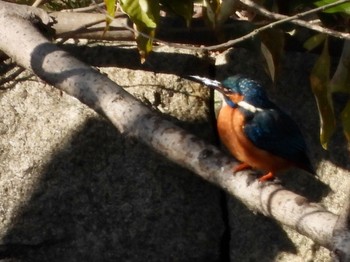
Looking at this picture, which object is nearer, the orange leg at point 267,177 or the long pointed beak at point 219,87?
the orange leg at point 267,177

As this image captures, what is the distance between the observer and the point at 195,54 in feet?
17.9

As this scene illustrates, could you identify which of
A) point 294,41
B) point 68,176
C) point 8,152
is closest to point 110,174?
point 68,176

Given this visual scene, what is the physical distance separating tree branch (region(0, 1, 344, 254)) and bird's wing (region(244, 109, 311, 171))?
1.78ft

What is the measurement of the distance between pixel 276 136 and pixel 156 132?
770 millimetres

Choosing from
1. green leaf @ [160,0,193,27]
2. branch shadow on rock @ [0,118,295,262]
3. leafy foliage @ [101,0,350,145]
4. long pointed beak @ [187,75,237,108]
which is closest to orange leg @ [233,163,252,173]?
leafy foliage @ [101,0,350,145]

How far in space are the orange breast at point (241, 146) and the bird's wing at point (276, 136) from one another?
0.08ft

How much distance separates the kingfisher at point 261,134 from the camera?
4898 millimetres

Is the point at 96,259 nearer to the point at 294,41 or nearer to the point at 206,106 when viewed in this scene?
the point at 206,106

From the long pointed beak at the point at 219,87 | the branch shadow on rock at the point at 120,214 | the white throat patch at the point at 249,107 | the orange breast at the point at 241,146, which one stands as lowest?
the branch shadow on rock at the point at 120,214

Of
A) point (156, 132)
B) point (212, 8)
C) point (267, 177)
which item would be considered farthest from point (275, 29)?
point (156, 132)

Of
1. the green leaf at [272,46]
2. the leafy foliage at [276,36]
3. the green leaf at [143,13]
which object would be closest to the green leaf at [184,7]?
the leafy foliage at [276,36]

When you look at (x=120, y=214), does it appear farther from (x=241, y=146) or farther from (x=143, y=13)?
(x=143, y=13)

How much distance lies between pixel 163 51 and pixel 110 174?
2.38ft

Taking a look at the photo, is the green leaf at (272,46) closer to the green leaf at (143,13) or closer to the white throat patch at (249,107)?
the white throat patch at (249,107)
